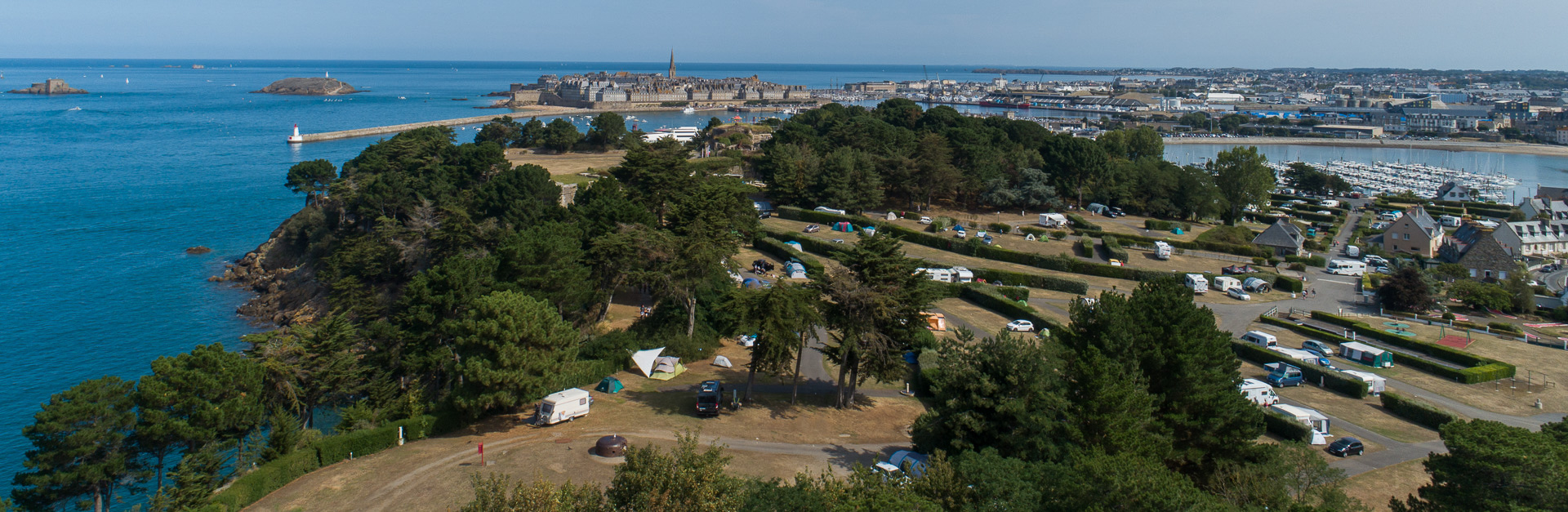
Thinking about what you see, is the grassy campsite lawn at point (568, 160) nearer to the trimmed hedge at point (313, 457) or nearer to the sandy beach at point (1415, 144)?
the trimmed hedge at point (313, 457)

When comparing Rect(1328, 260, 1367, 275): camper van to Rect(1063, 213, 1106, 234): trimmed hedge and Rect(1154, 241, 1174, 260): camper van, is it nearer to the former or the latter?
Rect(1154, 241, 1174, 260): camper van

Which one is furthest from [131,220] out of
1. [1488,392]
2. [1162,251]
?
[1488,392]

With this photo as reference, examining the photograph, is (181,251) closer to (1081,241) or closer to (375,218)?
(375,218)

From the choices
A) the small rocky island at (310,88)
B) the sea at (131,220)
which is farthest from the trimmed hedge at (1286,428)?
the small rocky island at (310,88)

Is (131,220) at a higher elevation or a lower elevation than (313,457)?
higher

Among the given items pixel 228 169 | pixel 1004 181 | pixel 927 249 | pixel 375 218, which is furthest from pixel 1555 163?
pixel 228 169

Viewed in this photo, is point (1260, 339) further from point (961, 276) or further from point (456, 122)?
point (456, 122)
